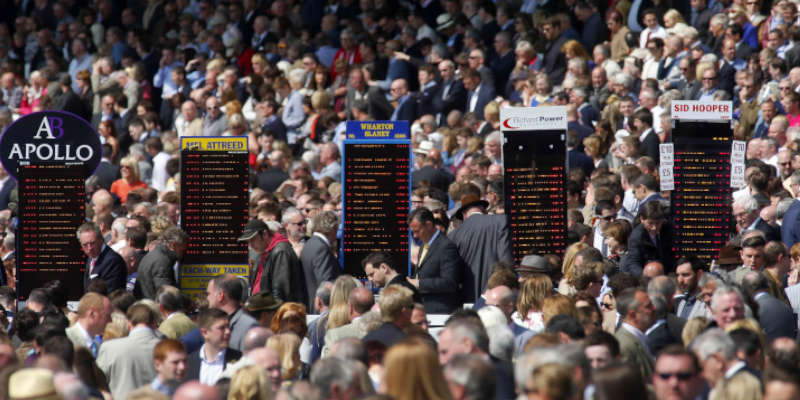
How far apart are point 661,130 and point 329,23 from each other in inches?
351

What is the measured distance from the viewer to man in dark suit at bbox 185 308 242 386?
927 cm

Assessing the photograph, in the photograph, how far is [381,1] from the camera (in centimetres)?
2473

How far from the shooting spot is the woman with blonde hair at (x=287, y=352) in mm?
8820

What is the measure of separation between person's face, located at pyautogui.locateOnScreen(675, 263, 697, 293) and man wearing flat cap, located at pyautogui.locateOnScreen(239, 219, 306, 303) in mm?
3314

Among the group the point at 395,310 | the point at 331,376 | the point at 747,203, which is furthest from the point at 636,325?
the point at 747,203

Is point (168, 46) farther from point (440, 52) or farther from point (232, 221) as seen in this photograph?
point (232, 221)

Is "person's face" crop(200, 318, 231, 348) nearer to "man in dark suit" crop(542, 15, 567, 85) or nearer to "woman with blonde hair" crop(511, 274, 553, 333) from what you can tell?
"woman with blonde hair" crop(511, 274, 553, 333)

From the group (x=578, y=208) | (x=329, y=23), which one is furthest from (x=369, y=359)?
(x=329, y=23)

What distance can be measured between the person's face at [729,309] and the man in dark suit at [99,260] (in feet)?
18.6

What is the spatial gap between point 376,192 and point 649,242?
2.52 meters

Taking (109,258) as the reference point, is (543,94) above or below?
above

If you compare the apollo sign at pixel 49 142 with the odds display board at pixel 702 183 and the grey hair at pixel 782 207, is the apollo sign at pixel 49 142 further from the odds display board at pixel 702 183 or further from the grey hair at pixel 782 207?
the grey hair at pixel 782 207

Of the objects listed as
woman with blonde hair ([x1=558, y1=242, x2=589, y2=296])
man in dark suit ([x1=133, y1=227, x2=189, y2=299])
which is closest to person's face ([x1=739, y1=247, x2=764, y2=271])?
woman with blonde hair ([x1=558, y1=242, x2=589, y2=296])

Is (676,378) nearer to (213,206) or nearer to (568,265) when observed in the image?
(568,265)
